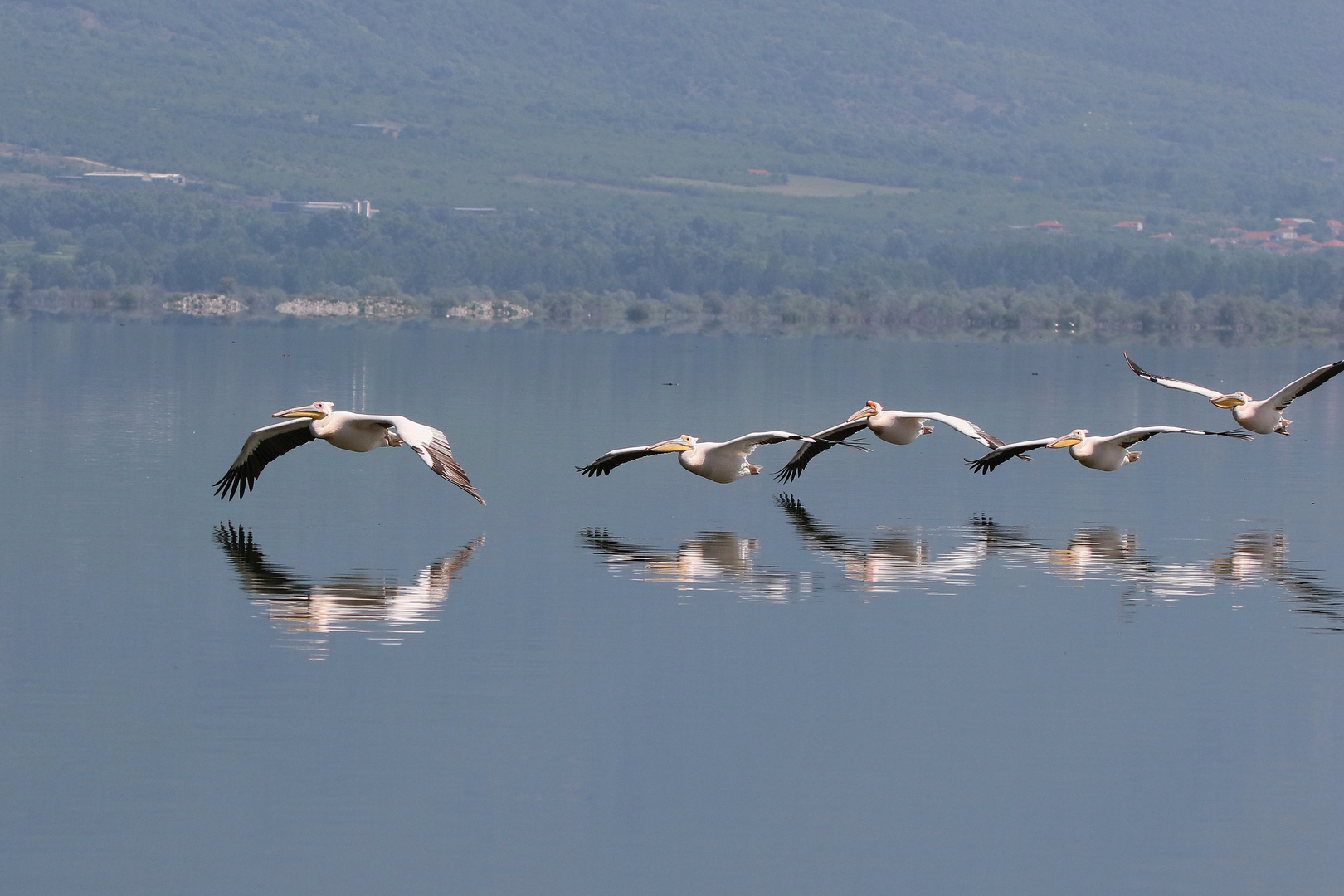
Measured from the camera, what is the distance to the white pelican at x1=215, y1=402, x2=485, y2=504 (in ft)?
65.7

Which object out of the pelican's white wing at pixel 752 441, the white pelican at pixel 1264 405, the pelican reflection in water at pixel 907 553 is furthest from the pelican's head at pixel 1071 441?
the pelican's white wing at pixel 752 441

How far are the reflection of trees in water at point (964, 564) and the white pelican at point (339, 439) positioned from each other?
81.8 inches

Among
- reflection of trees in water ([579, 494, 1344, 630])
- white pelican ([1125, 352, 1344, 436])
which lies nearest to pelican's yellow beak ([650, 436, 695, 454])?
reflection of trees in water ([579, 494, 1344, 630])

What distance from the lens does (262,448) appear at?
81.2 ft

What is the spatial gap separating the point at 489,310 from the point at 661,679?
114 metres

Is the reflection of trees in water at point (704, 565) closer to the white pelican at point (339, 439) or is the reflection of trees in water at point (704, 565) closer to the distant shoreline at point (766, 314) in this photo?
the white pelican at point (339, 439)

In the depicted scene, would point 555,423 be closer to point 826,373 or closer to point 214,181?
point 826,373

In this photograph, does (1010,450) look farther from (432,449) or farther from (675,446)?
(432,449)

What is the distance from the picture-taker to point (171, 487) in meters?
27.5

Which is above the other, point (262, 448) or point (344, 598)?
point (262, 448)

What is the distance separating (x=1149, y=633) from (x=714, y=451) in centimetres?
734

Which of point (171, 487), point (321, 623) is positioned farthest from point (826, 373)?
point (321, 623)

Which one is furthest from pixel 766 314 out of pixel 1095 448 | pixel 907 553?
pixel 907 553

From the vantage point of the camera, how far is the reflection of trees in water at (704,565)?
66.9 ft
